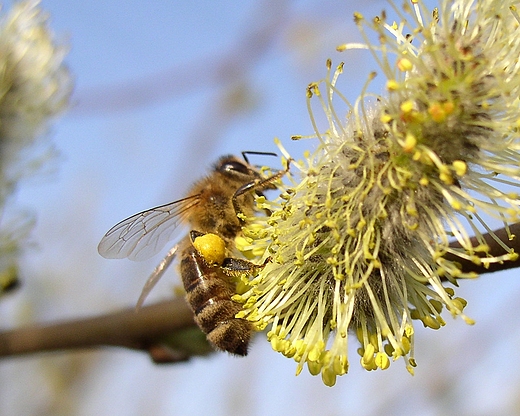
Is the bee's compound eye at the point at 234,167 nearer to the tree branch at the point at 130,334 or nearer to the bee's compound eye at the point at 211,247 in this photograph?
the bee's compound eye at the point at 211,247

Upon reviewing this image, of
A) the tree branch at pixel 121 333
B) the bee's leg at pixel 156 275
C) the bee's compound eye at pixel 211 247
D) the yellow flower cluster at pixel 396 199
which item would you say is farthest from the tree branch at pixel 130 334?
the yellow flower cluster at pixel 396 199

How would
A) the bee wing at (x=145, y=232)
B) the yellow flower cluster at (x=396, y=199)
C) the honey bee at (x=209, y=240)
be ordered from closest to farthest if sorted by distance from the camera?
the yellow flower cluster at (x=396, y=199), the honey bee at (x=209, y=240), the bee wing at (x=145, y=232)

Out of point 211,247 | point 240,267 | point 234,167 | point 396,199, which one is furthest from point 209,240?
point 396,199

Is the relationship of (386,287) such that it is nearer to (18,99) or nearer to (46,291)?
(18,99)

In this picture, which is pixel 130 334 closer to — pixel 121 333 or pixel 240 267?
pixel 121 333

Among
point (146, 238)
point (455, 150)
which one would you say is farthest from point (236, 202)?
point (455, 150)

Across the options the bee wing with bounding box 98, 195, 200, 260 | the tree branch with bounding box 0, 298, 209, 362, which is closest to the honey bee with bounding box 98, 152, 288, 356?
the bee wing with bounding box 98, 195, 200, 260

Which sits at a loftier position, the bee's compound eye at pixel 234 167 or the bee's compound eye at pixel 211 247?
the bee's compound eye at pixel 234 167
